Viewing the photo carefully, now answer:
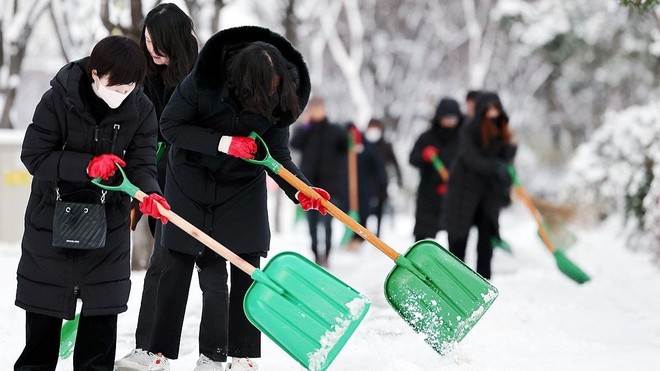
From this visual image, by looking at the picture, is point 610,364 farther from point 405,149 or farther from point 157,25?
→ point 405,149

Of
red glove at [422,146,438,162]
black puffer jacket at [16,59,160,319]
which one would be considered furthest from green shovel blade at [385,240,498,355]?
red glove at [422,146,438,162]

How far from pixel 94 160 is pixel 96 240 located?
30 centimetres

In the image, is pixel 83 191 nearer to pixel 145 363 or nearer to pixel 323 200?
pixel 145 363

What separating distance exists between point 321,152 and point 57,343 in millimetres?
6864

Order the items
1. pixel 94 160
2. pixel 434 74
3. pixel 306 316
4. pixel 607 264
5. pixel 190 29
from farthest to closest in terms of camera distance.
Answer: pixel 434 74 → pixel 607 264 → pixel 190 29 → pixel 306 316 → pixel 94 160

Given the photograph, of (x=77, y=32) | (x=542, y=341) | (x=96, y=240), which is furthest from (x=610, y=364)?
(x=77, y=32)

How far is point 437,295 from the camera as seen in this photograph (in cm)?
478

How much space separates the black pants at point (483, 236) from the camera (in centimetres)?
803

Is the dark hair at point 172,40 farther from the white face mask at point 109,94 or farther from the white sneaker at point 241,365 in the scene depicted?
the white sneaker at point 241,365

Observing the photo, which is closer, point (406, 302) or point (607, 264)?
point (406, 302)

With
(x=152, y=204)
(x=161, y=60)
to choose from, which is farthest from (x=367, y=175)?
(x=152, y=204)

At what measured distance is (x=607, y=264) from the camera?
36.0 ft

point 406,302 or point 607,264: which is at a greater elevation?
point 406,302

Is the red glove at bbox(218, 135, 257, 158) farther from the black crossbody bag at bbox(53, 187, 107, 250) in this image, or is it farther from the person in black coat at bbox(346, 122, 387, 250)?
the person in black coat at bbox(346, 122, 387, 250)
